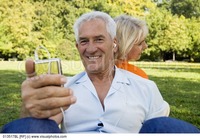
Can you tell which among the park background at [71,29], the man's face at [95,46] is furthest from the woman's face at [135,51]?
the man's face at [95,46]

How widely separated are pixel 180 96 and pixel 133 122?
1240 mm

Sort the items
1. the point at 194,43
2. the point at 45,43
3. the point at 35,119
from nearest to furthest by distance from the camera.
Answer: the point at 35,119 < the point at 45,43 < the point at 194,43

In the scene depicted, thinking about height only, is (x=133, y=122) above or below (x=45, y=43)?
below

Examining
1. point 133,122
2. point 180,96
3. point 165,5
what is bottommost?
point 180,96

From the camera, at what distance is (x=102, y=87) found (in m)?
0.71

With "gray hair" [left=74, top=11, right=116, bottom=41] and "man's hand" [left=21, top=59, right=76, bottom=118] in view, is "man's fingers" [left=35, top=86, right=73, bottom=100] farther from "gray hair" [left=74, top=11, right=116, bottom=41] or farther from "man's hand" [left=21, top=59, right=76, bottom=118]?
"gray hair" [left=74, top=11, right=116, bottom=41]

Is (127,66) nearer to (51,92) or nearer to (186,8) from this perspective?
(186,8)

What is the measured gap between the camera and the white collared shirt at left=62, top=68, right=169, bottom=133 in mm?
677

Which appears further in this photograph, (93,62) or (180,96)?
(180,96)

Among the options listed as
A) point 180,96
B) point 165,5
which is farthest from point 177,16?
point 180,96

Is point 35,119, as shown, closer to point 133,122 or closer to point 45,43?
point 133,122

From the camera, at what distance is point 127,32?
38.6 inches

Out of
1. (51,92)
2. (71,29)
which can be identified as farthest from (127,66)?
(51,92)

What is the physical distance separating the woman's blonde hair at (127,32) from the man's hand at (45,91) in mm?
466
